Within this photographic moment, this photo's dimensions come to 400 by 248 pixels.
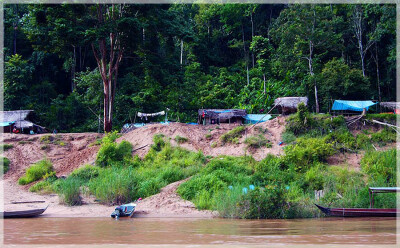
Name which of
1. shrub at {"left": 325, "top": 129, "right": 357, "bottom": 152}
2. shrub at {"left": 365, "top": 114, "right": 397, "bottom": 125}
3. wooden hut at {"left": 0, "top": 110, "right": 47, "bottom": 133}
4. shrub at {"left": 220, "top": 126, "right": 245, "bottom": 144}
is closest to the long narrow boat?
shrub at {"left": 220, "top": 126, "right": 245, "bottom": 144}

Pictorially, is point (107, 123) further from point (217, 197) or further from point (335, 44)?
point (335, 44)

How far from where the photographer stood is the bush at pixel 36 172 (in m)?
18.9

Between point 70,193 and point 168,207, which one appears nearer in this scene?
point 168,207

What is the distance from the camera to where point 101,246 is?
27.5ft

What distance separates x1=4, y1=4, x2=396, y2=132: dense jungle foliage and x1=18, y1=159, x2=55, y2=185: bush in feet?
24.2

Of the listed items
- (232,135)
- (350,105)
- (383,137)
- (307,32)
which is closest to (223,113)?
(232,135)

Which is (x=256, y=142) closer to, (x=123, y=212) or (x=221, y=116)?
(x=221, y=116)

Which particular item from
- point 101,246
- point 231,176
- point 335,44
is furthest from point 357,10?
point 101,246

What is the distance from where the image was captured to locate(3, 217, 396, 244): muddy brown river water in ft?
29.6

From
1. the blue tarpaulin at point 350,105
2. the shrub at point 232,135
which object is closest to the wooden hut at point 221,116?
the blue tarpaulin at point 350,105

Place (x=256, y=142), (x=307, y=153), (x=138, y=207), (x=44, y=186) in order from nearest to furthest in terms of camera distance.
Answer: (x=138, y=207) → (x=44, y=186) → (x=307, y=153) → (x=256, y=142)

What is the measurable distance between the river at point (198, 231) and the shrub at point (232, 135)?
8.26m

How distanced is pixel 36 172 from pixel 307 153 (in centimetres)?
1264

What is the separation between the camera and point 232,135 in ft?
70.4
